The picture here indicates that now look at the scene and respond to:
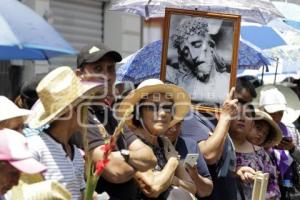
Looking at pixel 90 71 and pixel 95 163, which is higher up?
pixel 90 71

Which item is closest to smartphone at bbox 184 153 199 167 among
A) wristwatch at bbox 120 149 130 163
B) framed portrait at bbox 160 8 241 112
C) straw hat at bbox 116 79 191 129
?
straw hat at bbox 116 79 191 129

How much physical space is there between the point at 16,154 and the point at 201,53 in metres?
2.62

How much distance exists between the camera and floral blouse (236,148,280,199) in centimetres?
536

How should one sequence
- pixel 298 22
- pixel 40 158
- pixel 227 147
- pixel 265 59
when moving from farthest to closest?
pixel 298 22
pixel 265 59
pixel 227 147
pixel 40 158

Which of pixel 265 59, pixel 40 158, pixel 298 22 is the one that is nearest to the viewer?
pixel 40 158

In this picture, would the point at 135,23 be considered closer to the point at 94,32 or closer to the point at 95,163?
the point at 94,32

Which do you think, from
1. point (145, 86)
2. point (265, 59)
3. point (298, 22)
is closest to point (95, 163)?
point (145, 86)

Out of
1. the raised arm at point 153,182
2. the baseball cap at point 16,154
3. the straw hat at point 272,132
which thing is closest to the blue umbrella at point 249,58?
the straw hat at point 272,132

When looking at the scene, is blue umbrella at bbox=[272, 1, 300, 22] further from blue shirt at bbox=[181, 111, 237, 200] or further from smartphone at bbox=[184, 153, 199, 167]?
smartphone at bbox=[184, 153, 199, 167]

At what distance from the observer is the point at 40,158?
3.54 m

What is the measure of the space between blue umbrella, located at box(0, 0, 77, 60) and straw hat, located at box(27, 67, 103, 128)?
45 centimetres

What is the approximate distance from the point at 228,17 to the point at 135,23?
7.31 meters

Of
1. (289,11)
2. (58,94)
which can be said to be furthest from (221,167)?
(289,11)

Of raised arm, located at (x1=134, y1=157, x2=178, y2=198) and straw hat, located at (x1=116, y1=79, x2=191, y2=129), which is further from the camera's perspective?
straw hat, located at (x1=116, y1=79, x2=191, y2=129)
